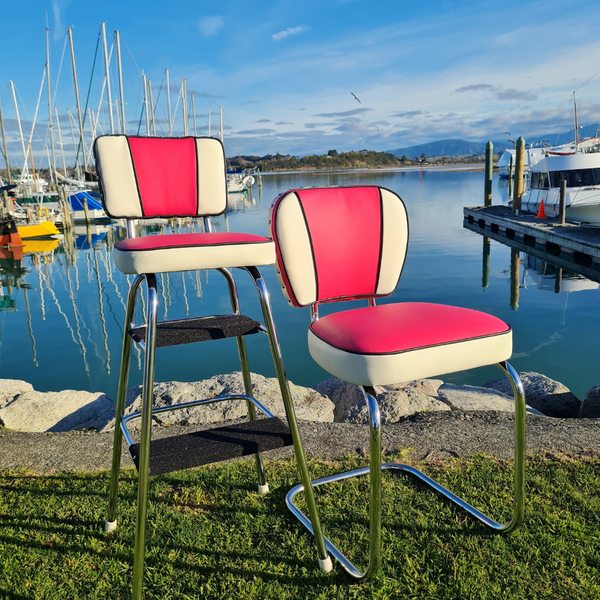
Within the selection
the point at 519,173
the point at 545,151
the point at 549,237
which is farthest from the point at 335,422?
the point at 545,151

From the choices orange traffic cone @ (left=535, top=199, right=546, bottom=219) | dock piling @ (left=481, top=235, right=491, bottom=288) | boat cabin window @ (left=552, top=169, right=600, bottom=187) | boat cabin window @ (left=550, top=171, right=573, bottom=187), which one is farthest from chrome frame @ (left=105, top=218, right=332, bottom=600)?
orange traffic cone @ (left=535, top=199, right=546, bottom=219)

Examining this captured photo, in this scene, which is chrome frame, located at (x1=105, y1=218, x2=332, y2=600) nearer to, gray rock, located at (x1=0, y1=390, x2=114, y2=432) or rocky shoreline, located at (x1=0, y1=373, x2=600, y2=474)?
rocky shoreline, located at (x1=0, y1=373, x2=600, y2=474)

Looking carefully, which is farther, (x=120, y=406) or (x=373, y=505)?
(x=120, y=406)

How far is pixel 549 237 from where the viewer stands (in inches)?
648

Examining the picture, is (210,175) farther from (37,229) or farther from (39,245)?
(37,229)

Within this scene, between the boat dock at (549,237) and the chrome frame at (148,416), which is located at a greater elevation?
the chrome frame at (148,416)

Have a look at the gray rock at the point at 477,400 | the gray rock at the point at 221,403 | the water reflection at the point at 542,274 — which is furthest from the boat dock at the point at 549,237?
the gray rock at the point at 221,403

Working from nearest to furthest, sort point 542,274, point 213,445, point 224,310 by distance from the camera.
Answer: point 213,445 → point 224,310 → point 542,274

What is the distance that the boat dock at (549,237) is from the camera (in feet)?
47.7

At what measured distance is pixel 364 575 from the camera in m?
2.13

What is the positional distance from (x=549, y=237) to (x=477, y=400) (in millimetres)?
13153

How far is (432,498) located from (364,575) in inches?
30.0

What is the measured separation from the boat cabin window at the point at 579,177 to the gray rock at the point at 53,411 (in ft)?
60.2

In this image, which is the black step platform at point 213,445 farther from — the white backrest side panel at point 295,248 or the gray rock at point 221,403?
the gray rock at point 221,403
